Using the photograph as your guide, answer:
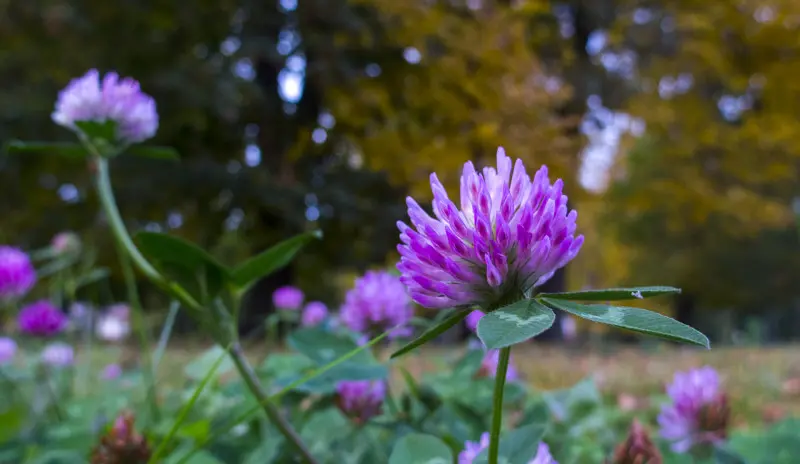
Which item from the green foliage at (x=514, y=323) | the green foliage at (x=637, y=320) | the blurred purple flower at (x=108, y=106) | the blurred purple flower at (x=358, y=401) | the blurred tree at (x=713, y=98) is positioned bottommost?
the blurred purple flower at (x=358, y=401)

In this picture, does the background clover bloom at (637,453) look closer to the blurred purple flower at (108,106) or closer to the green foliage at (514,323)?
the green foliage at (514,323)

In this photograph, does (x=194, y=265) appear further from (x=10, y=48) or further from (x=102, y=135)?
(x=10, y=48)

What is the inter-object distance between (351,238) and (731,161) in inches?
131

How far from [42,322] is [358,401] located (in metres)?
0.73

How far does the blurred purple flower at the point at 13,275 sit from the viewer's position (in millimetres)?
987

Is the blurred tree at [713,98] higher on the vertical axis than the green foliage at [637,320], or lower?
higher

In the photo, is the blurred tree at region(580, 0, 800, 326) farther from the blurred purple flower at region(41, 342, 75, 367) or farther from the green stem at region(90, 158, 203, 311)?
the green stem at region(90, 158, 203, 311)

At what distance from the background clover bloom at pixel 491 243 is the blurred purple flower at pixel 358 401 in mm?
313

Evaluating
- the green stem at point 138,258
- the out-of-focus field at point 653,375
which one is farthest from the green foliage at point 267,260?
the out-of-focus field at point 653,375

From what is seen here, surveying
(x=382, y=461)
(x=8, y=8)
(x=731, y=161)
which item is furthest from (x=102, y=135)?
(x=731, y=161)

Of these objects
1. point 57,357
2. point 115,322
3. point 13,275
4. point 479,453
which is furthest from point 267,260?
point 115,322

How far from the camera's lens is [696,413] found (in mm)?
624

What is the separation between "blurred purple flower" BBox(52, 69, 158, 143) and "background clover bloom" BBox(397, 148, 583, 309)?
373 millimetres

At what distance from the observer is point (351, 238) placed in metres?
4.85
